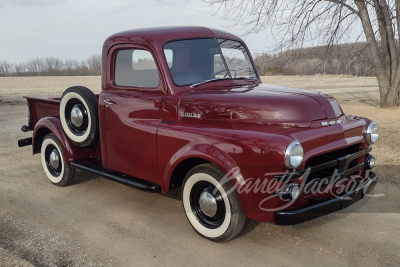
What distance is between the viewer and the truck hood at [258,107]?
3229mm

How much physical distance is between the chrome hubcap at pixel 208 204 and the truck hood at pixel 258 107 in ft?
2.32

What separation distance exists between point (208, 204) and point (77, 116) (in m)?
2.17

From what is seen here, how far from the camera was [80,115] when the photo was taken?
4492 mm

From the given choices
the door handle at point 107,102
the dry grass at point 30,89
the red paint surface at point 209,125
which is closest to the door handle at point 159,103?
the red paint surface at point 209,125

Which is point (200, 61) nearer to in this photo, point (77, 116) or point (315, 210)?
point (77, 116)

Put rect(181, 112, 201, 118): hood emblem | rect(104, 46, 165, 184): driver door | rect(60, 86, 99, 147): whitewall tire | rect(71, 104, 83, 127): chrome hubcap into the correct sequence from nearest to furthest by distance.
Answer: rect(181, 112, 201, 118): hood emblem, rect(104, 46, 165, 184): driver door, rect(60, 86, 99, 147): whitewall tire, rect(71, 104, 83, 127): chrome hubcap

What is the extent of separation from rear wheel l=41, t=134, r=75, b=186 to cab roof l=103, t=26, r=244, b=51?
1.67m

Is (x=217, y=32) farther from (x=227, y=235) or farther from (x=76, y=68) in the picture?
(x=76, y=68)

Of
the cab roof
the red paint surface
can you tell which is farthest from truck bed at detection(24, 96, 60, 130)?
the cab roof

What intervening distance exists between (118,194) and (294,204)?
253 cm

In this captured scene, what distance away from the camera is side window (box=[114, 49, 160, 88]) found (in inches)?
154

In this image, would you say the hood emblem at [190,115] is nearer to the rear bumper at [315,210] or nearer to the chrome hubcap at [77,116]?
the rear bumper at [315,210]

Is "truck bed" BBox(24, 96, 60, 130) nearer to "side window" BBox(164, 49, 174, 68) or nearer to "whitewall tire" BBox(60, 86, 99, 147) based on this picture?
"whitewall tire" BBox(60, 86, 99, 147)

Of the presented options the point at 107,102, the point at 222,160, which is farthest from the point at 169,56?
the point at 222,160
